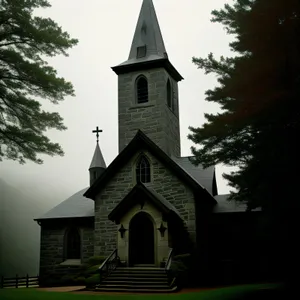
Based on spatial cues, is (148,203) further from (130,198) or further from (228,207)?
(228,207)

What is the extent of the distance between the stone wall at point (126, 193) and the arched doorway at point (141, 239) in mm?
1627

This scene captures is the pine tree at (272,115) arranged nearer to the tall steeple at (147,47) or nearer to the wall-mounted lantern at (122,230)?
the wall-mounted lantern at (122,230)

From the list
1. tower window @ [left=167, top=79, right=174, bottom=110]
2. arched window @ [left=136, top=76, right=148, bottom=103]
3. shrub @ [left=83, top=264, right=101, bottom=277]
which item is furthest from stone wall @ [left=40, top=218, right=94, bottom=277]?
tower window @ [left=167, top=79, right=174, bottom=110]

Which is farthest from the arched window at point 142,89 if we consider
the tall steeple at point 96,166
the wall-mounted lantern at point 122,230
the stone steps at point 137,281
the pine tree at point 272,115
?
the pine tree at point 272,115

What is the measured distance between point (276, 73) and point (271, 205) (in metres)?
3.12

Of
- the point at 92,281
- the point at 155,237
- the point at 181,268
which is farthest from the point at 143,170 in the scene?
the point at 92,281

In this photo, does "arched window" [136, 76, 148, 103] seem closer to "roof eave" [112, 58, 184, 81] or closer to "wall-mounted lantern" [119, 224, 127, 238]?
"roof eave" [112, 58, 184, 81]

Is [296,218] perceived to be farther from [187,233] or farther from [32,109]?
[187,233]

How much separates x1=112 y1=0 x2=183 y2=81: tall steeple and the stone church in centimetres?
6

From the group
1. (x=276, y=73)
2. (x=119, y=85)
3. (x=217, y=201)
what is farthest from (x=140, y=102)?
(x=276, y=73)

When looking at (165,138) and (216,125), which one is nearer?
(216,125)

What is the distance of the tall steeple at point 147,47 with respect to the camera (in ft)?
79.5

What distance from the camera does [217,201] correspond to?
23.1 meters

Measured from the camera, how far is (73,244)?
75.9 ft
